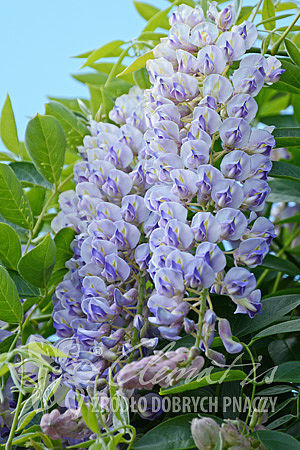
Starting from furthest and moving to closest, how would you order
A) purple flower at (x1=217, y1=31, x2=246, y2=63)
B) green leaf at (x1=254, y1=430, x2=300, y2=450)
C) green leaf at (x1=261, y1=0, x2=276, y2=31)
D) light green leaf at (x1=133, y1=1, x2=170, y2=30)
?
light green leaf at (x1=133, y1=1, x2=170, y2=30) < green leaf at (x1=261, y1=0, x2=276, y2=31) < purple flower at (x1=217, y1=31, x2=246, y2=63) < green leaf at (x1=254, y1=430, x2=300, y2=450)

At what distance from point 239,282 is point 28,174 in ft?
1.13

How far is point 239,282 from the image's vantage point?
37 cm

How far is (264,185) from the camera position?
416 millimetres

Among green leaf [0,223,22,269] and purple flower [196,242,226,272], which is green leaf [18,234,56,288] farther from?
purple flower [196,242,226,272]

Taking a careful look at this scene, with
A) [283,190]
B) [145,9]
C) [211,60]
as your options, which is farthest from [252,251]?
[145,9]

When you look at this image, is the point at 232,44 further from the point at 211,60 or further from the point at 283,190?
the point at 283,190

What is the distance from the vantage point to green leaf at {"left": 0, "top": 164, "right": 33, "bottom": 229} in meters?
0.52

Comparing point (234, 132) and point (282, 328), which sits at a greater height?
point (234, 132)

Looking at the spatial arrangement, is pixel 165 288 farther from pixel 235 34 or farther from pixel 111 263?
pixel 235 34

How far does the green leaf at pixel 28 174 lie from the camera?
2.11ft

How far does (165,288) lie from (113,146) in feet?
0.61

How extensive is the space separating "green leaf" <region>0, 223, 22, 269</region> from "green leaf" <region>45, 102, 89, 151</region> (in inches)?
6.5

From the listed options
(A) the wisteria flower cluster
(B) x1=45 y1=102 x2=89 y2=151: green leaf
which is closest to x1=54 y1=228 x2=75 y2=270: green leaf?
(A) the wisteria flower cluster

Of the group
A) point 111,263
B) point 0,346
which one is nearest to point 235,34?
point 111,263
